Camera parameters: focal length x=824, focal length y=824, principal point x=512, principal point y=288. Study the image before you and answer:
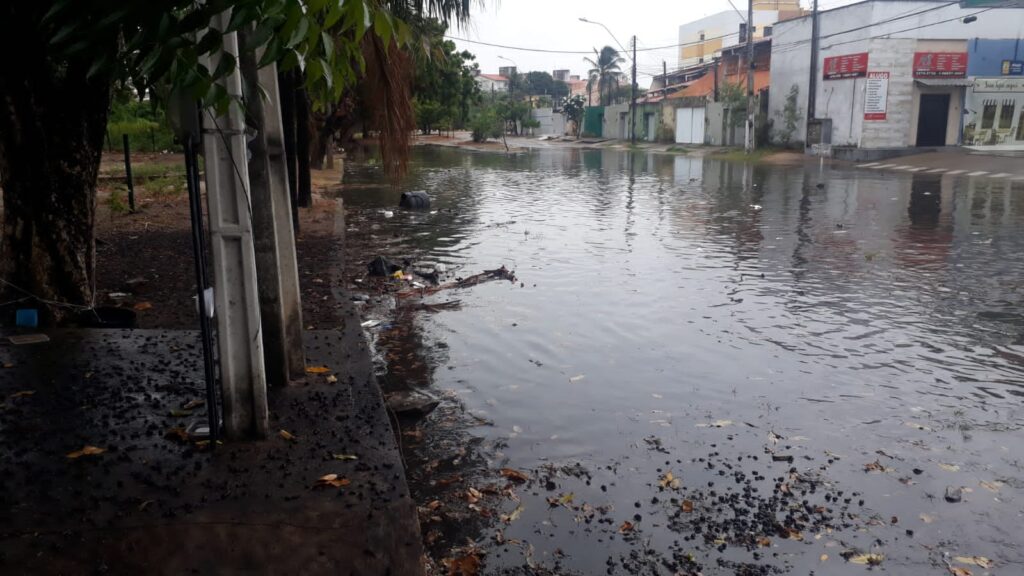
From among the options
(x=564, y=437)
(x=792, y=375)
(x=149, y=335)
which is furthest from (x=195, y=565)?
(x=792, y=375)

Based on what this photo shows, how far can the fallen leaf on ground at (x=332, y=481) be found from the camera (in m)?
4.04

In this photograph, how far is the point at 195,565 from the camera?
3355mm

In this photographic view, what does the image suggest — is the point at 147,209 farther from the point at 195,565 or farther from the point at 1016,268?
the point at 1016,268

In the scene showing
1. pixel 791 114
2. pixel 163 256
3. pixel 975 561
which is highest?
pixel 791 114

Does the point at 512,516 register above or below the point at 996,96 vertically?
below

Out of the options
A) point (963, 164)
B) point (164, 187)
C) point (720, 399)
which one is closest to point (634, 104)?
point (963, 164)

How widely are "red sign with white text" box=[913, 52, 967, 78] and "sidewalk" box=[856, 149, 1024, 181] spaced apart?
3.27m

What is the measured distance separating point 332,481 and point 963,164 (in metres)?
31.4

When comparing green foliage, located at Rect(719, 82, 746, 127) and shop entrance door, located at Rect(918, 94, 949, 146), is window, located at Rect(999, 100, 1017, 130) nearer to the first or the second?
shop entrance door, located at Rect(918, 94, 949, 146)

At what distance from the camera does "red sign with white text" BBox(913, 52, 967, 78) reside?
34.1 m

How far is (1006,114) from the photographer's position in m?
34.4

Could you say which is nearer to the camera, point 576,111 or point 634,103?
point 634,103

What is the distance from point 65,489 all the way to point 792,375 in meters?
5.38

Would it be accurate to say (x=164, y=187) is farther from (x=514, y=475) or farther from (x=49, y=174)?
(x=514, y=475)
